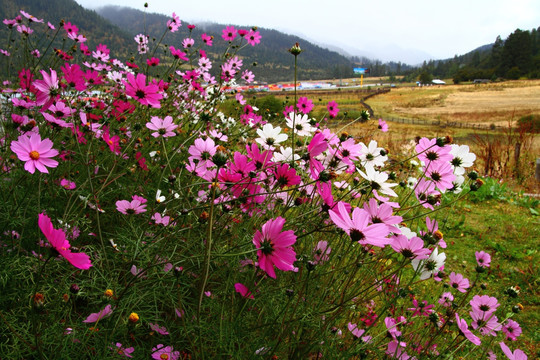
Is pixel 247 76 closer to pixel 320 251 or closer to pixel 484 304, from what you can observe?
pixel 320 251

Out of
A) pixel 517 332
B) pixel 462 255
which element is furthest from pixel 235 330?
pixel 462 255

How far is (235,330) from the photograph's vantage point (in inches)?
32.6

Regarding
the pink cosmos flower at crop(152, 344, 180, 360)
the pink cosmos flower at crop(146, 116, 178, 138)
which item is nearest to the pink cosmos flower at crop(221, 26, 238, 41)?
the pink cosmos flower at crop(146, 116, 178, 138)

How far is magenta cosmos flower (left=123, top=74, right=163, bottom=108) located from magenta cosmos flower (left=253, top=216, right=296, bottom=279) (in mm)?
566

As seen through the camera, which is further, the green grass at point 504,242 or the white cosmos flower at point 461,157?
the green grass at point 504,242

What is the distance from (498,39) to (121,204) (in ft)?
268

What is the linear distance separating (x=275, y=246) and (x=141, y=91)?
0.68 metres

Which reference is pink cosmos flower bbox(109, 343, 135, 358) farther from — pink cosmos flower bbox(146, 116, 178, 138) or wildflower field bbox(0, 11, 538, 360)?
pink cosmos flower bbox(146, 116, 178, 138)

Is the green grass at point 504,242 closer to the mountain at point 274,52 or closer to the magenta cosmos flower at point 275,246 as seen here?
the magenta cosmos flower at point 275,246

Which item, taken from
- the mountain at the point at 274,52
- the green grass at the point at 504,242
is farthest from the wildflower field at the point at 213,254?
the mountain at the point at 274,52

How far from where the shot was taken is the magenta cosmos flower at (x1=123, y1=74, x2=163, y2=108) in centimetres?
94

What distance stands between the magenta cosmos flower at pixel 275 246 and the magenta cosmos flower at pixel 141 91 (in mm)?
566

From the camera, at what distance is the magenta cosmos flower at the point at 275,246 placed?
1.98 feet

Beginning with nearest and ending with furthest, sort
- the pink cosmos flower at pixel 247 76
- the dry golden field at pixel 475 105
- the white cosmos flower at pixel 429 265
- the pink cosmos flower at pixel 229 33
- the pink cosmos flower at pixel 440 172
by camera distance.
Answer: the pink cosmos flower at pixel 440 172 → the white cosmos flower at pixel 429 265 → the pink cosmos flower at pixel 229 33 → the pink cosmos flower at pixel 247 76 → the dry golden field at pixel 475 105
